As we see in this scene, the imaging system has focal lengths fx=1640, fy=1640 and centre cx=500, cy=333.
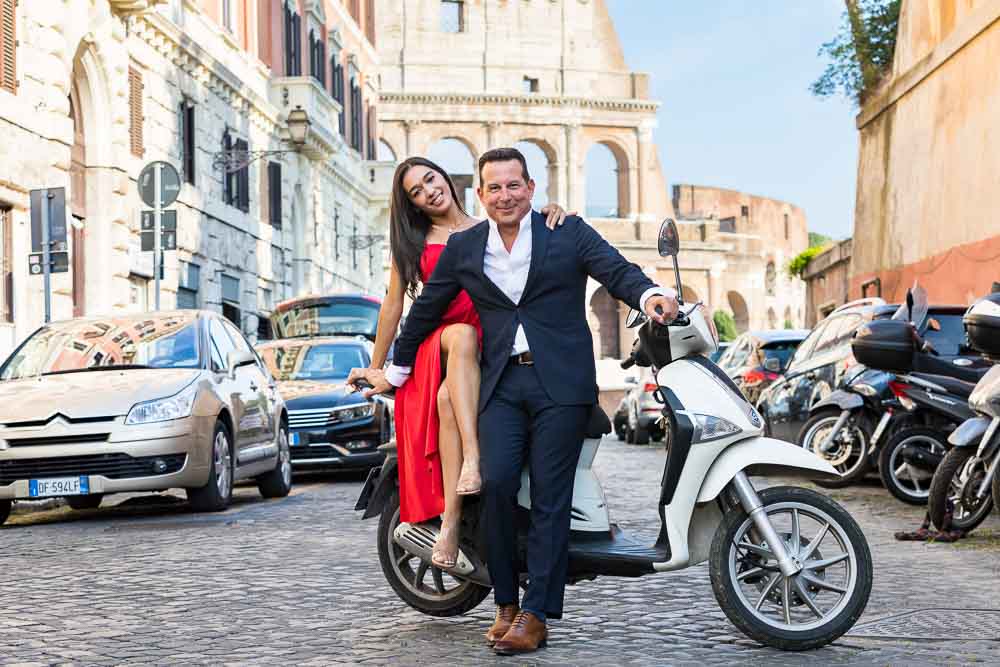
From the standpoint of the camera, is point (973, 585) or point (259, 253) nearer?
point (973, 585)

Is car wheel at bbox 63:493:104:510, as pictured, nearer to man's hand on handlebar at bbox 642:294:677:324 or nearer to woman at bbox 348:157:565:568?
woman at bbox 348:157:565:568

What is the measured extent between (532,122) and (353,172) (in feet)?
89.9

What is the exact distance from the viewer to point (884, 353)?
1126cm

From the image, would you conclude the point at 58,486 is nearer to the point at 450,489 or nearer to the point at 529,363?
the point at 450,489

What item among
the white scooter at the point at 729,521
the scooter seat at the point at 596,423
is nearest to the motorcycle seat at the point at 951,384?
the white scooter at the point at 729,521

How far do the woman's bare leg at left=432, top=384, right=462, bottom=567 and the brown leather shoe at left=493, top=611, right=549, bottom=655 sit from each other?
393mm

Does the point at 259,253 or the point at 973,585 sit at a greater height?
the point at 259,253

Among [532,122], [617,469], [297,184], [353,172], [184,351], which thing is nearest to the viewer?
[184,351]

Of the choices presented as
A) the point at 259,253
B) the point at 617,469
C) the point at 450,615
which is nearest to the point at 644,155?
the point at 259,253

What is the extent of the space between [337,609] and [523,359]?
1.69 m

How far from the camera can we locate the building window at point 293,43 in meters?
38.8

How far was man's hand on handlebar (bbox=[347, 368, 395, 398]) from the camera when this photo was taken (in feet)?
20.5

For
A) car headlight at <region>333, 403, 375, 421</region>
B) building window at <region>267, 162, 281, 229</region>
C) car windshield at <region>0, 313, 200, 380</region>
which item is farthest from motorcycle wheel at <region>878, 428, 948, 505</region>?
building window at <region>267, 162, 281, 229</region>

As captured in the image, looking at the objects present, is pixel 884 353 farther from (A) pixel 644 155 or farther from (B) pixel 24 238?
(A) pixel 644 155
